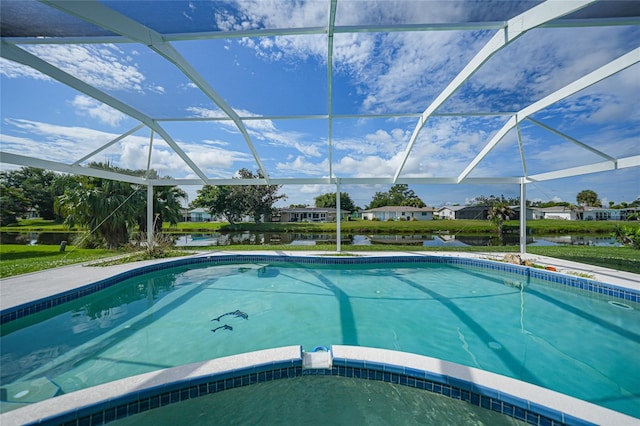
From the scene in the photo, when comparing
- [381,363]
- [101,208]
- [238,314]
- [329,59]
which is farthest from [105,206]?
[381,363]

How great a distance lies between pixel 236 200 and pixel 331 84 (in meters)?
23.8

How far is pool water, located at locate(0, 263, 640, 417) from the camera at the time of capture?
3.29m

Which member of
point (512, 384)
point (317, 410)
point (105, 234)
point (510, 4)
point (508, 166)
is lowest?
point (317, 410)

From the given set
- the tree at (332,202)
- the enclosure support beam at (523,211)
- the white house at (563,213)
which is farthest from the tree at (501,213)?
the tree at (332,202)

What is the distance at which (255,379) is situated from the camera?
112 inches

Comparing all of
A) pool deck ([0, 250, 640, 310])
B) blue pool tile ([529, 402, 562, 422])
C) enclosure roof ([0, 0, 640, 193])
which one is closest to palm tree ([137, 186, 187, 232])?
enclosure roof ([0, 0, 640, 193])

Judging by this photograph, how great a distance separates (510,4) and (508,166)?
8.51 metres

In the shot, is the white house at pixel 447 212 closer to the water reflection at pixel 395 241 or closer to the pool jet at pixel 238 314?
the water reflection at pixel 395 241

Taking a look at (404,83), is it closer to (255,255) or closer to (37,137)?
(255,255)

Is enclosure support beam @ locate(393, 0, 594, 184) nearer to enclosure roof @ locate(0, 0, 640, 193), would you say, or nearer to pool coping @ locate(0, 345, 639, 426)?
enclosure roof @ locate(0, 0, 640, 193)

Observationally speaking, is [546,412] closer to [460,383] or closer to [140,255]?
[460,383]

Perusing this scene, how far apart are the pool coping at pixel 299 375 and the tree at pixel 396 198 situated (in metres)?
46.1

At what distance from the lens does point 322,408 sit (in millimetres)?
2602

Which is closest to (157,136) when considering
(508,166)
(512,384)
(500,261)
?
(512,384)
